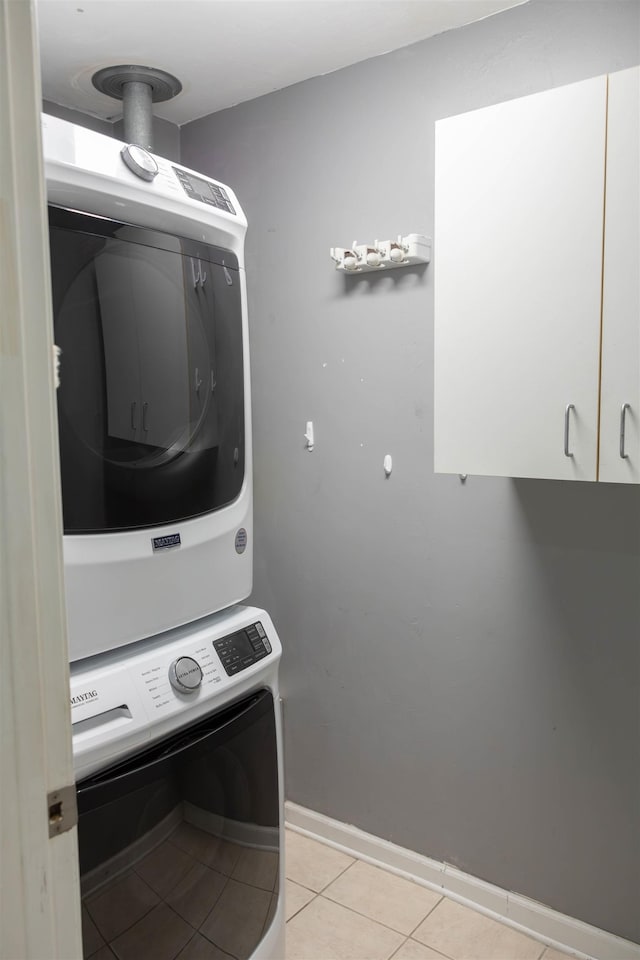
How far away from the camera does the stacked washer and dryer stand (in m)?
1.35

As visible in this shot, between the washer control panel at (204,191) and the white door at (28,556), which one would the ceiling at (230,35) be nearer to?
the washer control panel at (204,191)

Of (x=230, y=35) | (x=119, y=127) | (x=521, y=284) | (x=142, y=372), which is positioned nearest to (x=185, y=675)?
(x=142, y=372)

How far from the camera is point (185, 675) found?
148 centimetres

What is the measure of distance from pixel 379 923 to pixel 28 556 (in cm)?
180

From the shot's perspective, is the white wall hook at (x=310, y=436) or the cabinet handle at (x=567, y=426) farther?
the white wall hook at (x=310, y=436)

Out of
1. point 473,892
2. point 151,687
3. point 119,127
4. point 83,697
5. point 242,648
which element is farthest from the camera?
point 119,127

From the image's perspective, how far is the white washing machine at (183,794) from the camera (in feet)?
4.38

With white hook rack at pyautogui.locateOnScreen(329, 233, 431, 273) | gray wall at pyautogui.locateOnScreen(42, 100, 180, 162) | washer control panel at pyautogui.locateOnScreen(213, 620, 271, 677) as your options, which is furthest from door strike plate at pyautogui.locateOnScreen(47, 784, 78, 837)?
gray wall at pyautogui.locateOnScreen(42, 100, 180, 162)

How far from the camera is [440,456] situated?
1.76 metres

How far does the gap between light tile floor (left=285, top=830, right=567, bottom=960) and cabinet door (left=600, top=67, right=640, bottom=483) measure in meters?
1.35

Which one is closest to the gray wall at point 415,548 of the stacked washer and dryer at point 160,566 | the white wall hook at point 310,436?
the white wall hook at point 310,436

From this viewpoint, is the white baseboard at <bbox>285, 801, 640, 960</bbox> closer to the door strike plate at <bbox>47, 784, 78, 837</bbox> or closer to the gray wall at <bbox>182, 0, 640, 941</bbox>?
the gray wall at <bbox>182, 0, 640, 941</bbox>

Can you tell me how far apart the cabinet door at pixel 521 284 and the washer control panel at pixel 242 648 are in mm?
572

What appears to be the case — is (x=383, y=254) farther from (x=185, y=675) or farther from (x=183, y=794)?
(x=183, y=794)
